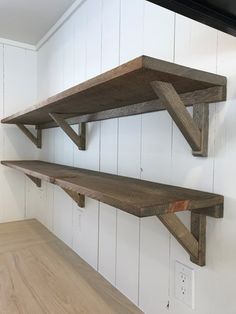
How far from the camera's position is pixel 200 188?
0.83 m

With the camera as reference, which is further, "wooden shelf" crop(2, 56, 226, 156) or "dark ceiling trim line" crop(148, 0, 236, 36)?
"wooden shelf" crop(2, 56, 226, 156)

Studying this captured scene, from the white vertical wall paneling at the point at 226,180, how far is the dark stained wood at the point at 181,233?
6cm

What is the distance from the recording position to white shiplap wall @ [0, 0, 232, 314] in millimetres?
765

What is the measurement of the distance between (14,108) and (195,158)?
192 centimetres

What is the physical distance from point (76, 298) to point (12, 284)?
0.33m

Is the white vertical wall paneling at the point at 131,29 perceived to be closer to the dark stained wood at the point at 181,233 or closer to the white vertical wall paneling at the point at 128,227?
the white vertical wall paneling at the point at 128,227

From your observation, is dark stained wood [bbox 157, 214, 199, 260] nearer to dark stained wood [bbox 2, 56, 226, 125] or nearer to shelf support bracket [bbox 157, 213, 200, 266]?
shelf support bracket [bbox 157, 213, 200, 266]

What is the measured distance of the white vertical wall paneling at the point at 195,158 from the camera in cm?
80

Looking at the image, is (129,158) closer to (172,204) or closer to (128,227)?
(128,227)

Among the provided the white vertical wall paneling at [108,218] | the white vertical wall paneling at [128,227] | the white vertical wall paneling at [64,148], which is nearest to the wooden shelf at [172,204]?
the white vertical wall paneling at [128,227]

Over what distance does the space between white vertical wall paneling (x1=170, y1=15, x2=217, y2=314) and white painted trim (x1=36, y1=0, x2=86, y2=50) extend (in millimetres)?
936

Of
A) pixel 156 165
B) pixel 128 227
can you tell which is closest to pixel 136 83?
pixel 156 165

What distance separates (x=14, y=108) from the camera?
2.30 m

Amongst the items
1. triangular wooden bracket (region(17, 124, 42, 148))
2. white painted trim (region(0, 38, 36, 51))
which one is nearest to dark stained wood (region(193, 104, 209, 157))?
triangular wooden bracket (region(17, 124, 42, 148))
